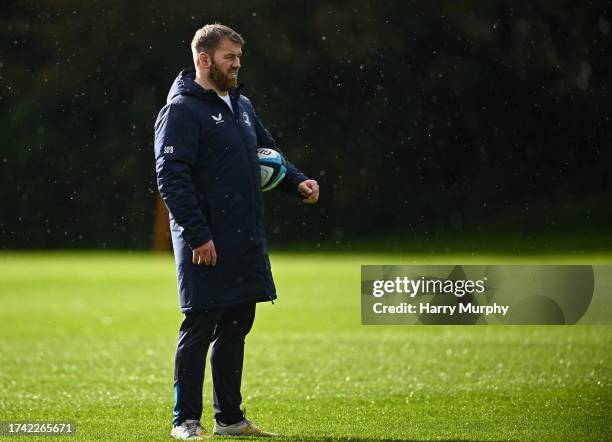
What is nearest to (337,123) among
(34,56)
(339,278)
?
(34,56)

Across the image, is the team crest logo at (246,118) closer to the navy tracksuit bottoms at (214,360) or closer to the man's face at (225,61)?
the man's face at (225,61)

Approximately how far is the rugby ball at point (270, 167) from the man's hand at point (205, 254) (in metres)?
0.54

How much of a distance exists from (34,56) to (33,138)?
9.15ft

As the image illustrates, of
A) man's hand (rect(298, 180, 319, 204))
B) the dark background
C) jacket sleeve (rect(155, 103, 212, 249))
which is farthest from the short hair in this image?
the dark background

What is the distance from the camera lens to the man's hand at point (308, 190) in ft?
19.1

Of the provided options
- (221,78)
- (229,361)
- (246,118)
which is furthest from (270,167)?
(229,361)

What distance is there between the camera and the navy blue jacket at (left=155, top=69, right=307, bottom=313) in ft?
17.6

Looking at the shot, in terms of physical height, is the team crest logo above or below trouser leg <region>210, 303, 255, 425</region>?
above

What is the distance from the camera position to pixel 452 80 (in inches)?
1383

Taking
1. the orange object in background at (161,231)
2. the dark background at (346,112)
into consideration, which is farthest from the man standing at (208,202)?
the dark background at (346,112)

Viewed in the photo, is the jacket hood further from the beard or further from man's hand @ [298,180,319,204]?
man's hand @ [298,180,319,204]

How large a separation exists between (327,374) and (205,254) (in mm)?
3279

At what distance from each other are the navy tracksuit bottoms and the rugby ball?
2.11 ft

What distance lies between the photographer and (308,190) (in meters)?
5.84
